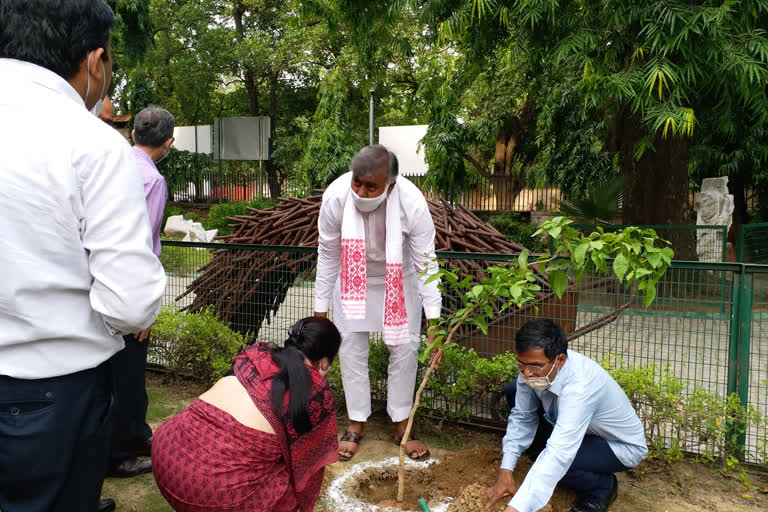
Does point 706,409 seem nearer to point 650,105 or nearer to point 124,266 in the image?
point 124,266

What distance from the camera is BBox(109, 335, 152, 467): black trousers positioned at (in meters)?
3.23

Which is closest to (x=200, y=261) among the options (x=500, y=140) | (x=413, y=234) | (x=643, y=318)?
(x=413, y=234)

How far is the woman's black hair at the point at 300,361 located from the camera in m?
2.23

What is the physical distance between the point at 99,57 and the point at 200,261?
3710mm

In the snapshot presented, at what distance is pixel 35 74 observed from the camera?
4.87 ft

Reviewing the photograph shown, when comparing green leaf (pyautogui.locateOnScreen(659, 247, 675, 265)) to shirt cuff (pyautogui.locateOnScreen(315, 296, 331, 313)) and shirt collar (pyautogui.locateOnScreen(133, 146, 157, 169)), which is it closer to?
shirt cuff (pyautogui.locateOnScreen(315, 296, 331, 313))

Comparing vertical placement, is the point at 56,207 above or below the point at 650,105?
below

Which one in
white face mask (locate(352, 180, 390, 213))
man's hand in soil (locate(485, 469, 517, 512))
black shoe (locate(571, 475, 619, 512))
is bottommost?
black shoe (locate(571, 475, 619, 512))

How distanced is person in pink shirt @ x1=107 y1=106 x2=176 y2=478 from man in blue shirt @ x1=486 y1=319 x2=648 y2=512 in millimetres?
1984

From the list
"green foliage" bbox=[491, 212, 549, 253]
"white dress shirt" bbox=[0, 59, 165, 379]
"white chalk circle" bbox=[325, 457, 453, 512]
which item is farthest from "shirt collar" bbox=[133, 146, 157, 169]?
"green foliage" bbox=[491, 212, 549, 253]

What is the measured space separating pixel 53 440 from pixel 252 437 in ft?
2.74

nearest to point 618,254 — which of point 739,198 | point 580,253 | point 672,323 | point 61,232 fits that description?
point 580,253

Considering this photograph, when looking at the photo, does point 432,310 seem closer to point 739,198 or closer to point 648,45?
point 648,45

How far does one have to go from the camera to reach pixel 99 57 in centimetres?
163
